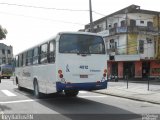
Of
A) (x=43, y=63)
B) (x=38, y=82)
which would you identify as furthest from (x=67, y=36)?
(x=38, y=82)

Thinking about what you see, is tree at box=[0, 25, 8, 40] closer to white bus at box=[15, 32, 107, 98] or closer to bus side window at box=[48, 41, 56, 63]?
white bus at box=[15, 32, 107, 98]

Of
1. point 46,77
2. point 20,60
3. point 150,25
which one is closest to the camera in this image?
point 46,77

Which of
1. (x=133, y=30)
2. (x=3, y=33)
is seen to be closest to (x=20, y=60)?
(x=3, y=33)

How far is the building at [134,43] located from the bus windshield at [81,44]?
33240mm

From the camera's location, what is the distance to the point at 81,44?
15.0 metres

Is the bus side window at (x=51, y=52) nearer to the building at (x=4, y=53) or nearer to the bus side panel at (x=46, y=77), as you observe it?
the bus side panel at (x=46, y=77)

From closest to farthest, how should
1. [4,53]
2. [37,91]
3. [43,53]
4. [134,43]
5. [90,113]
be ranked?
[90,113]
[43,53]
[37,91]
[134,43]
[4,53]

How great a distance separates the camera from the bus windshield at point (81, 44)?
14.7 metres

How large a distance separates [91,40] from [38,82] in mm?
4202

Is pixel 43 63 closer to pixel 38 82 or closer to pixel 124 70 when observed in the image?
pixel 38 82

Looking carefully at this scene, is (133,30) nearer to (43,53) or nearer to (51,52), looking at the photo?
(43,53)

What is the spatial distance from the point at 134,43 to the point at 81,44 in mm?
34748

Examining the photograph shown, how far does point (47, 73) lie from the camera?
51.6 ft

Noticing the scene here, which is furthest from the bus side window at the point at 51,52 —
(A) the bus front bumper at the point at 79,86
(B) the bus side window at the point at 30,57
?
(B) the bus side window at the point at 30,57
